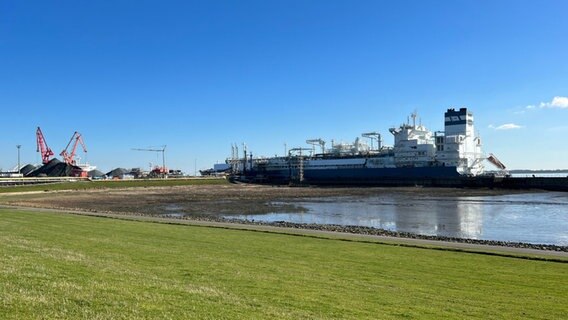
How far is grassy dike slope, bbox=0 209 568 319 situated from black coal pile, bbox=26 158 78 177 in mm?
141901

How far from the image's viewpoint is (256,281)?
31.7 ft

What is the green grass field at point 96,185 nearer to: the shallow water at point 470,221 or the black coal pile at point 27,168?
the shallow water at point 470,221

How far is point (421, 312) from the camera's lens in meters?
7.98

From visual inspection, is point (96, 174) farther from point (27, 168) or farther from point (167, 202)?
point (167, 202)

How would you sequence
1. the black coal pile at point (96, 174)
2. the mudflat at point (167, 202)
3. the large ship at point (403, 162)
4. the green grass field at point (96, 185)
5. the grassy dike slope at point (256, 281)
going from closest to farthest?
the grassy dike slope at point (256, 281) < the mudflat at point (167, 202) < the green grass field at point (96, 185) < the large ship at point (403, 162) < the black coal pile at point (96, 174)

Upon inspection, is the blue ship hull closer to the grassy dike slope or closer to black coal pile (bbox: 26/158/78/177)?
black coal pile (bbox: 26/158/78/177)

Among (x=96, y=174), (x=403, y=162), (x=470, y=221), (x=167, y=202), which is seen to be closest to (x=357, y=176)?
(x=403, y=162)

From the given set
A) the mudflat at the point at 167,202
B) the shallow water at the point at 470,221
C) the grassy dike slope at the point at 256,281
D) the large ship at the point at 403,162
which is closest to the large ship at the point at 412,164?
the large ship at the point at 403,162

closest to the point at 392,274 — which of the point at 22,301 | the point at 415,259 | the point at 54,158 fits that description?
the point at 415,259

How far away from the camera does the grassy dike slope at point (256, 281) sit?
6.75 meters

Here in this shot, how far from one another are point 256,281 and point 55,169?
6172 inches

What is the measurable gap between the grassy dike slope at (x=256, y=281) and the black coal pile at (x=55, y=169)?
5587 inches

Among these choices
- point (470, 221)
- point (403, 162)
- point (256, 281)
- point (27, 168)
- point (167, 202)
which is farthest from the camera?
point (27, 168)

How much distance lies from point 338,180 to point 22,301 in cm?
10935
